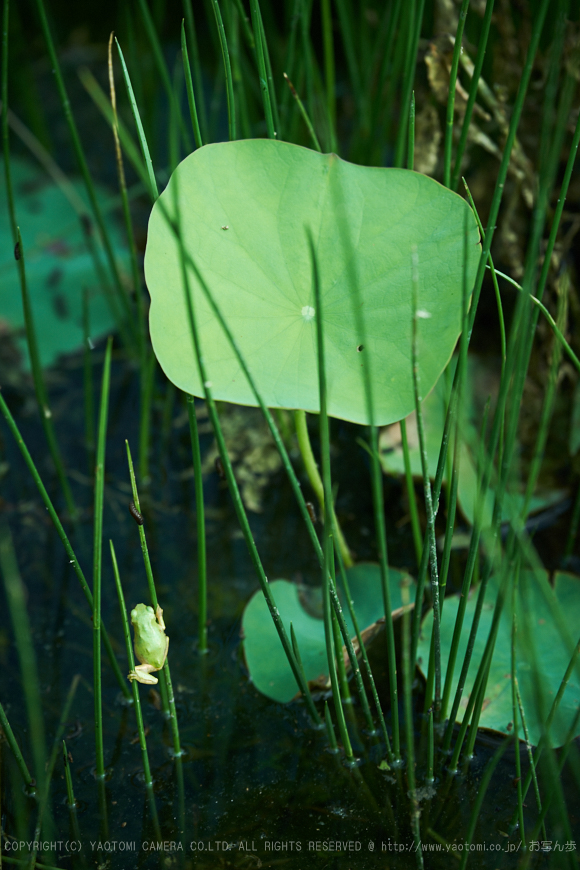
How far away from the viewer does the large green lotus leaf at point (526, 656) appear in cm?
82

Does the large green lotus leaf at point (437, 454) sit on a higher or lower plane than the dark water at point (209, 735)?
higher

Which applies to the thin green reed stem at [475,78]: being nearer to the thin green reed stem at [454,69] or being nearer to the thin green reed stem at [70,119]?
the thin green reed stem at [454,69]

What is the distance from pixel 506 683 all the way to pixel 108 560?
0.66 m

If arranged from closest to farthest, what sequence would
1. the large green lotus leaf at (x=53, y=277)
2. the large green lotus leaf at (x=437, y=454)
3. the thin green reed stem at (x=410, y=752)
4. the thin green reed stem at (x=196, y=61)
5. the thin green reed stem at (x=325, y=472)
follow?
the thin green reed stem at (x=325, y=472) → the thin green reed stem at (x=410, y=752) → the thin green reed stem at (x=196, y=61) → the large green lotus leaf at (x=437, y=454) → the large green lotus leaf at (x=53, y=277)

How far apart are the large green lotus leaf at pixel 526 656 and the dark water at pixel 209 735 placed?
0.05 meters

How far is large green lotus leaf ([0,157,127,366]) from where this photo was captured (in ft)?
4.95

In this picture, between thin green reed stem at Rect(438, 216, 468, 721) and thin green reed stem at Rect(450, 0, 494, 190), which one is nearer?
thin green reed stem at Rect(438, 216, 468, 721)

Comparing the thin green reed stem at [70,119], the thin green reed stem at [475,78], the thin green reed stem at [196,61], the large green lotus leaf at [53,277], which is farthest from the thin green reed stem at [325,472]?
the large green lotus leaf at [53,277]

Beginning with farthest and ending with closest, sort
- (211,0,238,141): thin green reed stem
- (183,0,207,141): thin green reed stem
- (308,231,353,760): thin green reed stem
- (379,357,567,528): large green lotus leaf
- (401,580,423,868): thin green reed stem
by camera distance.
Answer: (379,357,567,528): large green lotus leaf, (183,0,207,141): thin green reed stem, (211,0,238,141): thin green reed stem, (401,580,423,868): thin green reed stem, (308,231,353,760): thin green reed stem

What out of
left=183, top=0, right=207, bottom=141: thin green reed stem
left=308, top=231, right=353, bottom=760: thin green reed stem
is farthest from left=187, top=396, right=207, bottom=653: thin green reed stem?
left=183, top=0, right=207, bottom=141: thin green reed stem

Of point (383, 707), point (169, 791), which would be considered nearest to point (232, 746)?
point (169, 791)

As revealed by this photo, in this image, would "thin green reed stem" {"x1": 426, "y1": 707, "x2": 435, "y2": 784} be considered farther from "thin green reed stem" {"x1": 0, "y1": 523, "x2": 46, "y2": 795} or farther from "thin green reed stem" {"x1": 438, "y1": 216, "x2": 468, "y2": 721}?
"thin green reed stem" {"x1": 0, "y1": 523, "x2": 46, "y2": 795}

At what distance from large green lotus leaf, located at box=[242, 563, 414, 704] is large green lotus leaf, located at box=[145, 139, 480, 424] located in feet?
1.08

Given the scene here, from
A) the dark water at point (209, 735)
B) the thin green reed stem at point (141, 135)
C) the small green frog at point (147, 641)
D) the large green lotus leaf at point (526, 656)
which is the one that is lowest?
the dark water at point (209, 735)
